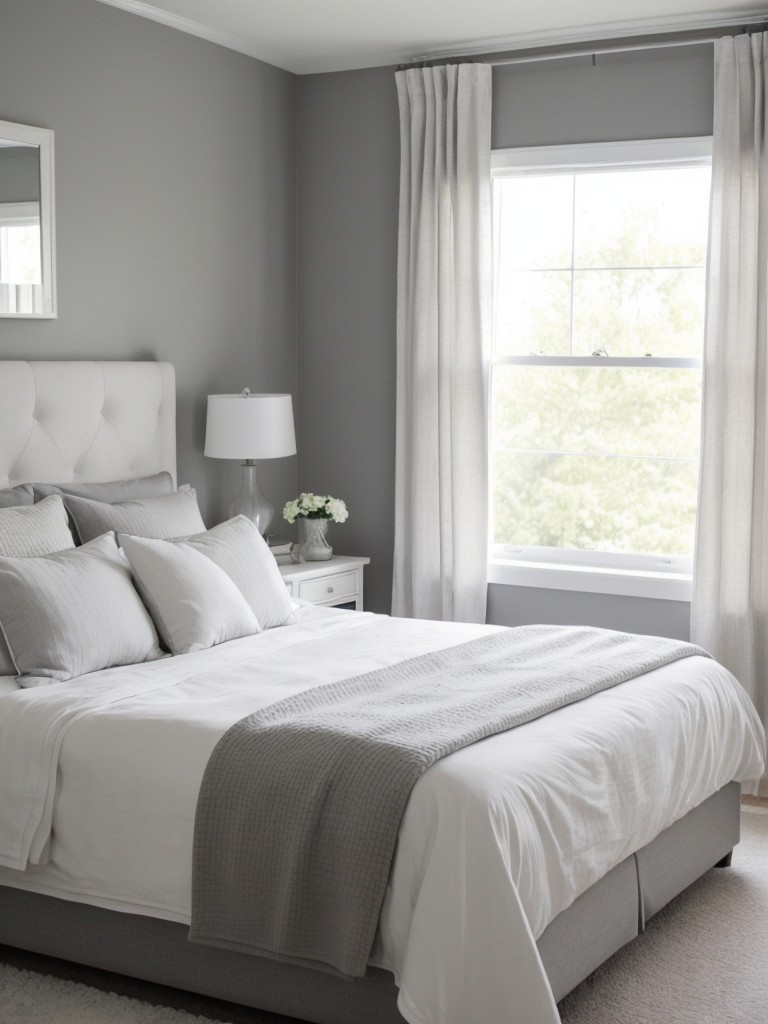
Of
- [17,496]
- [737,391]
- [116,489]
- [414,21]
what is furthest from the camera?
[414,21]

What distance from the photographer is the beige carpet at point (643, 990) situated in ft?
9.56

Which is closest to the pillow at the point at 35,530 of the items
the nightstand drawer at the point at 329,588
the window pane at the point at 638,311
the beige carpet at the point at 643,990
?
the beige carpet at the point at 643,990

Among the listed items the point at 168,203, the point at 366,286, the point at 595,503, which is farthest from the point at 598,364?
the point at 168,203

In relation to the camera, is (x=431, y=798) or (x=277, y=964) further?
(x=277, y=964)

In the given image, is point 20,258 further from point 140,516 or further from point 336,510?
point 336,510

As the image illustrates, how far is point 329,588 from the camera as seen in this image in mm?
5121

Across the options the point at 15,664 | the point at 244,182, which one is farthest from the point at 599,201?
the point at 15,664

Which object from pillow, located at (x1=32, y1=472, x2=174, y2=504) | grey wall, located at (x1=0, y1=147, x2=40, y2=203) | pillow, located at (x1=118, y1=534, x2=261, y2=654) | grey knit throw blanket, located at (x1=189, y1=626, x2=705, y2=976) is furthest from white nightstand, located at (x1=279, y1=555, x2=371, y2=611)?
grey knit throw blanket, located at (x1=189, y1=626, x2=705, y2=976)

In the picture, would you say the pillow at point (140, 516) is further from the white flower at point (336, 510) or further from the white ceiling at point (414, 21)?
the white ceiling at point (414, 21)

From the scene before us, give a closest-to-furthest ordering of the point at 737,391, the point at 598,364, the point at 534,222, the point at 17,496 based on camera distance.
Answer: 1. the point at 17,496
2. the point at 737,391
3. the point at 598,364
4. the point at 534,222

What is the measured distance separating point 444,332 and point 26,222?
1811mm

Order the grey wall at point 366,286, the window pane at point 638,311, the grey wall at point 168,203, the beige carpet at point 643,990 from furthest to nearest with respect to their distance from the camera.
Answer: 1. the grey wall at point 366,286
2. the window pane at point 638,311
3. the grey wall at point 168,203
4. the beige carpet at point 643,990

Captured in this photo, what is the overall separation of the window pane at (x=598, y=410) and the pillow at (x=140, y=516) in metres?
1.58

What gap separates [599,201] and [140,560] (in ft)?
8.29
